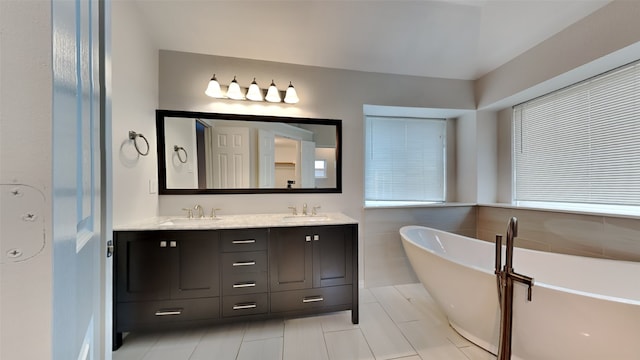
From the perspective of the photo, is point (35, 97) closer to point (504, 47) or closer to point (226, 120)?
point (226, 120)

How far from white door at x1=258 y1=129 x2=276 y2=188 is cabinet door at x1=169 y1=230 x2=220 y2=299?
80cm

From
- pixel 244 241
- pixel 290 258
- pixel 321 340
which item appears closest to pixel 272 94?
pixel 244 241

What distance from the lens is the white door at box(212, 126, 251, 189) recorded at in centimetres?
240

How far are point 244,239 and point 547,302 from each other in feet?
6.16

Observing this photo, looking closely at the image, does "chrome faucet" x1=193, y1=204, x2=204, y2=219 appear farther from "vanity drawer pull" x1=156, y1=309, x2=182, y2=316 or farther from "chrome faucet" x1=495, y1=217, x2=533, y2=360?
"chrome faucet" x1=495, y1=217, x2=533, y2=360

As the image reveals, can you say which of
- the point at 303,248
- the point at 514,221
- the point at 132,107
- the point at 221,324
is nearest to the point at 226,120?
the point at 132,107

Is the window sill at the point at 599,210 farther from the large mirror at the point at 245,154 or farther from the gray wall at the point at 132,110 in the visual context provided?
the gray wall at the point at 132,110

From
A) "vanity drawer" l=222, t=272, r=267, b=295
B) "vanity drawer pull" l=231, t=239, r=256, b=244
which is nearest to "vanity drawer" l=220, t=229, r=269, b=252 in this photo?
"vanity drawer pull" l=231, t=239, r=256, b=244

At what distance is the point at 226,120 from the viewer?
2.41 metres

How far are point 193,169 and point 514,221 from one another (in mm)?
2509

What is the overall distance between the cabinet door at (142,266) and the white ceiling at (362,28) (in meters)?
1.78

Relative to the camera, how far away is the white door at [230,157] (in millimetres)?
2398

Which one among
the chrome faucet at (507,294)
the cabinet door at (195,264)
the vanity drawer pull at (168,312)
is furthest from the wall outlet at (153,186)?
the chrome faucet at (507,294)

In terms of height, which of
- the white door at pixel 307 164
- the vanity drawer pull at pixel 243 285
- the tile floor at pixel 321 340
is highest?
the white door at pixel 307 164
